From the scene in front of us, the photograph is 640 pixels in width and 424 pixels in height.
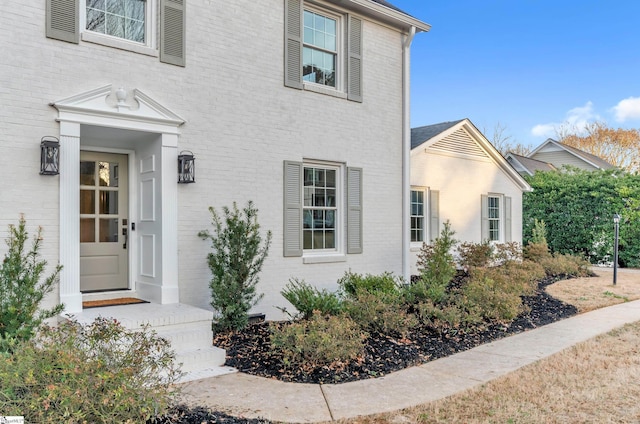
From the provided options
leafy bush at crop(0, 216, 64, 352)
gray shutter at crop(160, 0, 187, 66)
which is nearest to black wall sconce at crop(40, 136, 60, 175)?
leafy bush at crop(0, 216, 64, 352)

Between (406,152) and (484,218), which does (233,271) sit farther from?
(484,218)

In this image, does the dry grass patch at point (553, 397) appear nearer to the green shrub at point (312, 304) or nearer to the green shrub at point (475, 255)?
the green shrub at point (312, 304)

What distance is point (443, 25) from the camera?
73.4 ft

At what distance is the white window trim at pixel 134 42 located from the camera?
634cm

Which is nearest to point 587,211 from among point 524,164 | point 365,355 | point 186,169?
point 524,164

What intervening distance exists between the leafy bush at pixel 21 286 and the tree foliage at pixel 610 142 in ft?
118

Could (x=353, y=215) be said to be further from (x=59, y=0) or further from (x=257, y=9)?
(x=59, y=0)

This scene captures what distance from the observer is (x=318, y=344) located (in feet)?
18.2

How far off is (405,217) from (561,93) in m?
25.7

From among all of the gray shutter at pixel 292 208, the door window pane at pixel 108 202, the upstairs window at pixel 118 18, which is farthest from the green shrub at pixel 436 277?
the upstairs window at pixel 118 18

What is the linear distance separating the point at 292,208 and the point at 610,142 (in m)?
33.9

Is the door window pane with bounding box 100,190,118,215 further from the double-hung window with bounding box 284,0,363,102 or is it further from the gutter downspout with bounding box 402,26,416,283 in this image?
the gutter downspout with bounding box 402,26,416,283

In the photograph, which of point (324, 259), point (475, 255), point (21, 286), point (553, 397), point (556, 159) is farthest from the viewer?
point (556, 159)

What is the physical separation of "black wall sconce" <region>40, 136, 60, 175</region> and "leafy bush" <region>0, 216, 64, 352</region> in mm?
620
